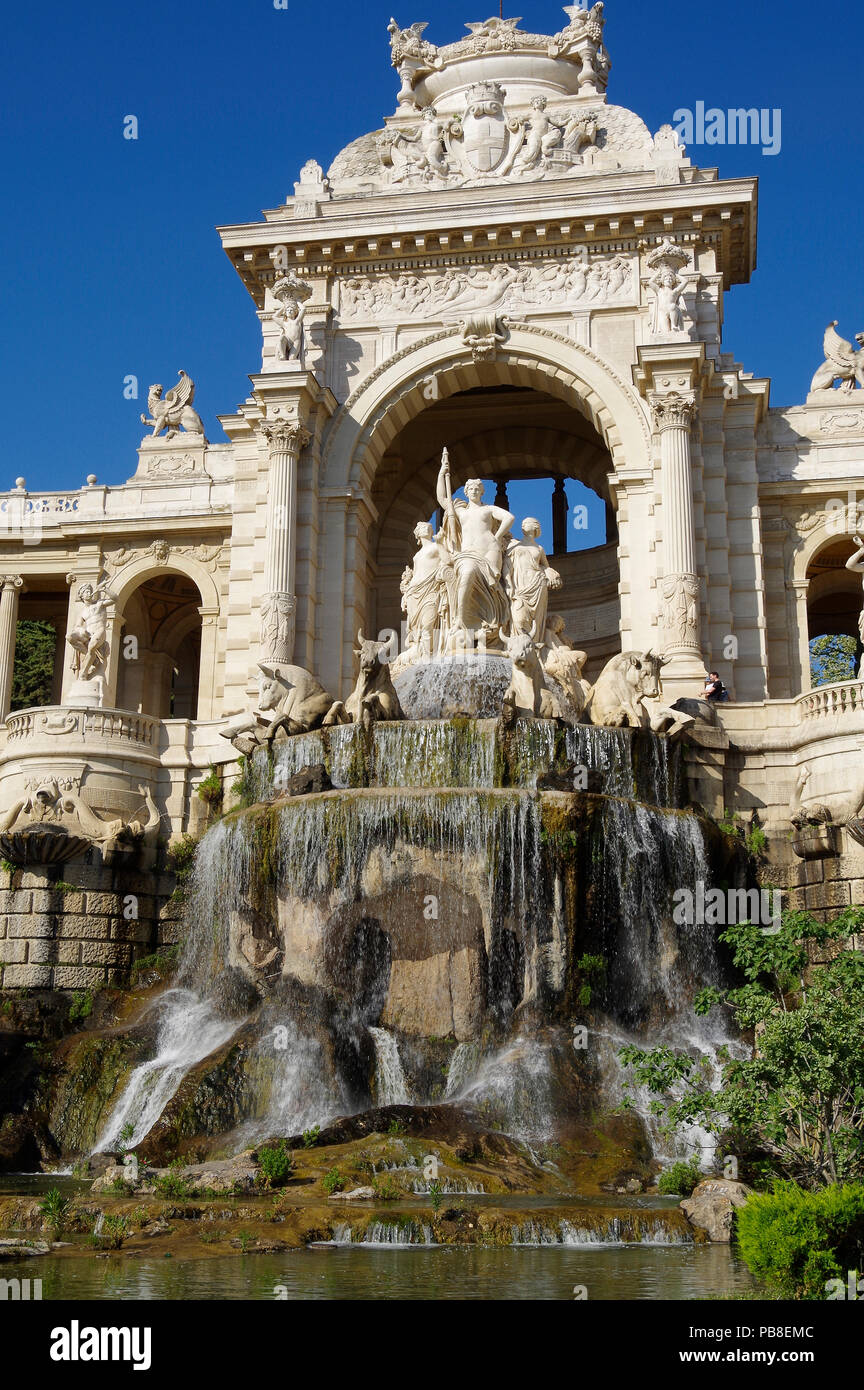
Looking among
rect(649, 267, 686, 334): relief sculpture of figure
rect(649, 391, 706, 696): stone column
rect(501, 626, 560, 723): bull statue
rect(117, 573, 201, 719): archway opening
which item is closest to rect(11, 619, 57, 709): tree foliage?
rect(117, 573, 201, 719): archway opening

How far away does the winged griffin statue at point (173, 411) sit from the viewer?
42.4 metres

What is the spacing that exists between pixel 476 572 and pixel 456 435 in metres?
13.0

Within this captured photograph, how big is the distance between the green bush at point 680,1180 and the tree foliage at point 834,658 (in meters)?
35.1

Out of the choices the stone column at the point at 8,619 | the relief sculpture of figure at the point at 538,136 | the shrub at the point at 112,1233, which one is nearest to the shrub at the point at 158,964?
the shrub at the point at 112,1233

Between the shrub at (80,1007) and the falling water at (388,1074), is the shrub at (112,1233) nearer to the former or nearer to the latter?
the falling water at (388,1074)

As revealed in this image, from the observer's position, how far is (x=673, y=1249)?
13078 millimetres

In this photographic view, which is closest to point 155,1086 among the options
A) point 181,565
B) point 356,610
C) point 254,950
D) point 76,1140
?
point 76,1140

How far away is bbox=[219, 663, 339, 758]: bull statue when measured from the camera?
92.4 feet

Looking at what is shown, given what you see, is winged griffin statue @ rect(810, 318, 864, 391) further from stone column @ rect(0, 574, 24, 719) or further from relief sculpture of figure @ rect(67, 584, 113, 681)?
stone column @ rect(0, 574, 24, 719)

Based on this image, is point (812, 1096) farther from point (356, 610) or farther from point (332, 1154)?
point (356, 610)

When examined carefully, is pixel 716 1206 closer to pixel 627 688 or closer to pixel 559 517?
pixel 627 688

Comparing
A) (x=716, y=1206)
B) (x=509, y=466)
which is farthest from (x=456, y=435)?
(x=716, y=1206)

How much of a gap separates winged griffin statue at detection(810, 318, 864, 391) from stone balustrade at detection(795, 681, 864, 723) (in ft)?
42.8

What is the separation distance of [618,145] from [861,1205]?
110 feet
